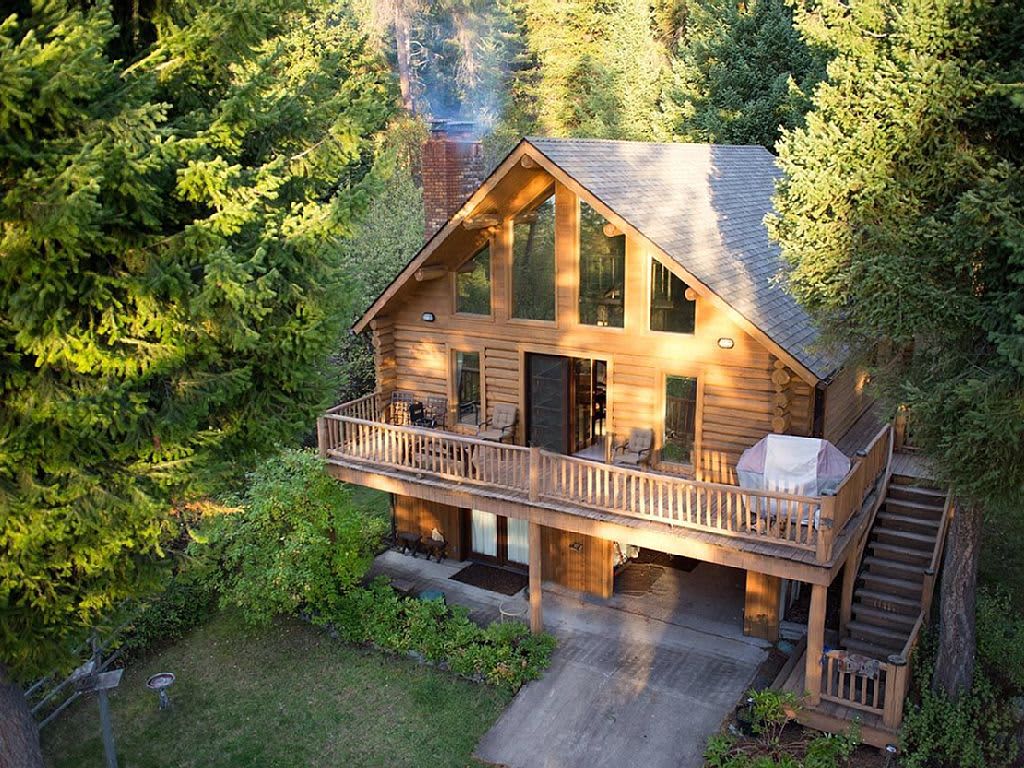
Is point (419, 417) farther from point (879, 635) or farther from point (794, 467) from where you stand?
point (879, 635)

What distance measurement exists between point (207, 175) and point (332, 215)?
137cm

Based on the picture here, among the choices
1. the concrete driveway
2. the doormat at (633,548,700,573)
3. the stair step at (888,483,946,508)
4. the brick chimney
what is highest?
the brick chimney

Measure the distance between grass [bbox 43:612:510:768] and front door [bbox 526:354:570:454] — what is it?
4433mm

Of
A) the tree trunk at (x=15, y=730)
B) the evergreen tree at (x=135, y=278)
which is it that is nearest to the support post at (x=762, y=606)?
the evergreen tree at (x=135, y=278)

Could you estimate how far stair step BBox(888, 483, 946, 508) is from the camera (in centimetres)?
1489

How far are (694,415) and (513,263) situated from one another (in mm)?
4088

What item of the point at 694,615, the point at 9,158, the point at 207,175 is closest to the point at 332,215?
the point at 207,175

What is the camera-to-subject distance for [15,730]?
9.02 meters

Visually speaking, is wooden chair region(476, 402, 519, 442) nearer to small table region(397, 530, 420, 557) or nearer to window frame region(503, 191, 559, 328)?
window frame region(503, 191, 559, 328)

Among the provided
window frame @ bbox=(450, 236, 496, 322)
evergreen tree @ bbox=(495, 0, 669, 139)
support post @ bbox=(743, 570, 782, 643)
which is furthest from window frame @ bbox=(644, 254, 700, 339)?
evergreen tree @ bbox=(495, 0, 669, 139)

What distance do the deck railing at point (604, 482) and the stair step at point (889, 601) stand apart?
1.75 m

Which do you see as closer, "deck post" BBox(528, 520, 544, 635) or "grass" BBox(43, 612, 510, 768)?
"grass" BBox(43, 612, 510, 768)

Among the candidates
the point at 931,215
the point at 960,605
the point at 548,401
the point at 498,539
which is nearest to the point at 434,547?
the point at 498,539

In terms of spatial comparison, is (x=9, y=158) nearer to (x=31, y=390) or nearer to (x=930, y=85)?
(x=31, y=390)
